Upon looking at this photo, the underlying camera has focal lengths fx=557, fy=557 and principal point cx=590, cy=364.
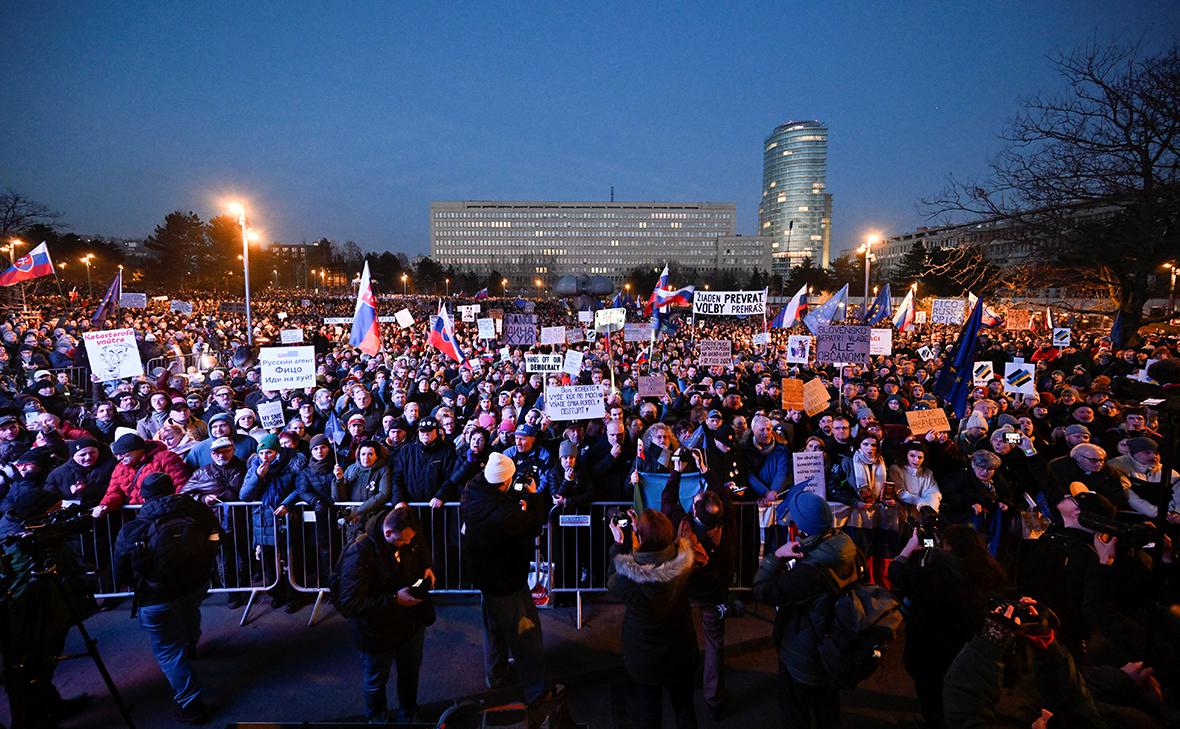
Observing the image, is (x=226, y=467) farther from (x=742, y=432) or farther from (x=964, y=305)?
(x=964, y=305)

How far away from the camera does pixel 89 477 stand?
17.1ft

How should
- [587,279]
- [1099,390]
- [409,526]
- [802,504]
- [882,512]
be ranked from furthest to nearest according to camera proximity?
1. [587,279]
2. [1099,390]
3. [882,512]
4. [409,526]
5. [802,504]

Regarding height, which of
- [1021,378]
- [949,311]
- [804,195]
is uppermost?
[804,195]

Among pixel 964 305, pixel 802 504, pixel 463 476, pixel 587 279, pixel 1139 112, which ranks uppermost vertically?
pixel 587 279

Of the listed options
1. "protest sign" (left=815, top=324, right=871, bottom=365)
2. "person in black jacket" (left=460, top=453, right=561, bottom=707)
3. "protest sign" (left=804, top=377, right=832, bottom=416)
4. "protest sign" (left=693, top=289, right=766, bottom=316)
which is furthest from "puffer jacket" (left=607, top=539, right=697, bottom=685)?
"protest sign" (left=693, top=289, right=766, bottom=316)

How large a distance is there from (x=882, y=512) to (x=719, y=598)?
184cm

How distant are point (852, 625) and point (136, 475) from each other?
238 inches

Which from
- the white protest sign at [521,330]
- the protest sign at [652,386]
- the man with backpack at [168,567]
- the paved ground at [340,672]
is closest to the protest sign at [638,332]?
the white protest sign at [521,330]

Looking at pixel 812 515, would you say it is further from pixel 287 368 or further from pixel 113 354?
pixel 113 354

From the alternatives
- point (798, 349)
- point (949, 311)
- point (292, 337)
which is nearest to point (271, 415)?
point (292, 337)

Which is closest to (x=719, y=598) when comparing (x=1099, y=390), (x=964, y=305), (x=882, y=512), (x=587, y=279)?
(x=882, y=512)

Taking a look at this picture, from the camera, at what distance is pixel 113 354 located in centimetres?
812

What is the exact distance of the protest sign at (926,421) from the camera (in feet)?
20.7

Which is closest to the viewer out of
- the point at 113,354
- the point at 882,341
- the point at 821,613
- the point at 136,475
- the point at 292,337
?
the point at 821,613
